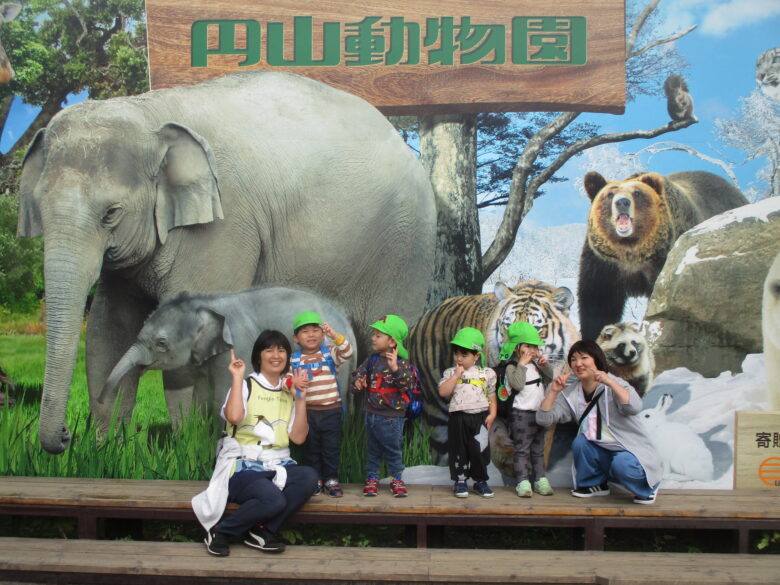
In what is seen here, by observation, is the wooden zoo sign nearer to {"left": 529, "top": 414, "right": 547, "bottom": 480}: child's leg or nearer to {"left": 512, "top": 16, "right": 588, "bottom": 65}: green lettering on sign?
{"left": 512, "top": 16, "right": 588, "bottom": 65}: green lettering on sign

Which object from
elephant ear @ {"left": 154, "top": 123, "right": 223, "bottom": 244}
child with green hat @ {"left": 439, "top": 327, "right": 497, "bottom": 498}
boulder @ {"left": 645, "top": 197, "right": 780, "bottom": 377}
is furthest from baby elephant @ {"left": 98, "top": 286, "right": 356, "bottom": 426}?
boulder @ {"left": 645, "top": 197, "right": 780, "bottom": 377}

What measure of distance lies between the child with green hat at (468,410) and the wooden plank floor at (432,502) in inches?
4.8

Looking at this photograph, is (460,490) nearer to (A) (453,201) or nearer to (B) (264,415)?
(B) (264,415)

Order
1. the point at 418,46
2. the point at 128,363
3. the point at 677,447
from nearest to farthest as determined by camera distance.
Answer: the point at 128,363 → the point at 677,447 → the point at 418,46

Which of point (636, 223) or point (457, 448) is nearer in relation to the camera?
point (457, 448)

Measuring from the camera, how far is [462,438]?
14.6 ft

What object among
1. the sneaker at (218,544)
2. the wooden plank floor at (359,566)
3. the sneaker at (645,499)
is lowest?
the wooden plank floor at (359,566)

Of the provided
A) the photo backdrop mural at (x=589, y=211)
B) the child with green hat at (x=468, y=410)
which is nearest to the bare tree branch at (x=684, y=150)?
the photo backdrop mural at (x=589, y=211)

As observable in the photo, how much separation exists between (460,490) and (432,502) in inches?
7.7

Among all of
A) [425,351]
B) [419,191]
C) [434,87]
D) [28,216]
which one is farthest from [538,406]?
[28,216]

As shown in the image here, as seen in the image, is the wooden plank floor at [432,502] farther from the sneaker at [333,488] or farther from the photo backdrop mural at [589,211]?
the photo backdrop mural at [589,211]

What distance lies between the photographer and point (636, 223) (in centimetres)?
531

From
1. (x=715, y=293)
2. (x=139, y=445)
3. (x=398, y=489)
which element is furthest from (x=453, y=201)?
(x=139, y=445)

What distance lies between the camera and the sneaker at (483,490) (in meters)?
4.49
